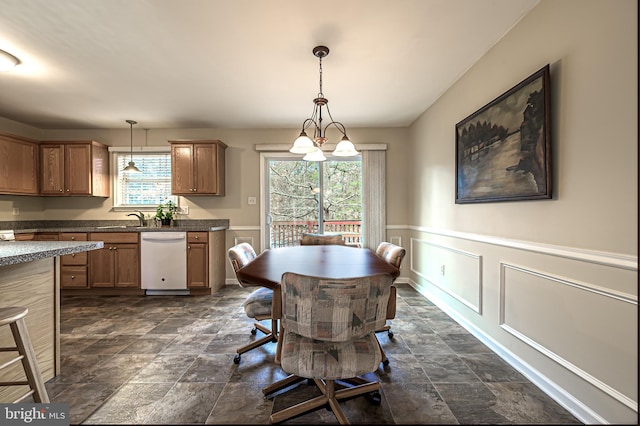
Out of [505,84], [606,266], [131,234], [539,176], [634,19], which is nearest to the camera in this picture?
[634,19]

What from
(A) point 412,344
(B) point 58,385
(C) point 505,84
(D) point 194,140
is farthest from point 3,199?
(C) point 505,84

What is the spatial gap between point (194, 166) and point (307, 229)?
6.21 ft

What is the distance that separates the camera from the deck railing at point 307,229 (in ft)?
14.4

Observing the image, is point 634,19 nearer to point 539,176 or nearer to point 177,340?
point 539,176

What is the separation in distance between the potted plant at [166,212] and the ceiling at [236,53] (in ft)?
4.33

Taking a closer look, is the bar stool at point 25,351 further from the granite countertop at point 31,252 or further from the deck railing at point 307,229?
the deck railing at point 307,229

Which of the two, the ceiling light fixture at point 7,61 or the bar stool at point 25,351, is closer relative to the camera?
the bar stool at point 25,351

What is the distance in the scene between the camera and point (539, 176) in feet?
5.58

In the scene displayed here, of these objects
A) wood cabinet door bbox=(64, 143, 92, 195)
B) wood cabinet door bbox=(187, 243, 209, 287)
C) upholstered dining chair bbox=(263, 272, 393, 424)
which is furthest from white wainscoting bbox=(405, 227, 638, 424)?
wood cabinet door bbox=(64, 143, 92, 195)

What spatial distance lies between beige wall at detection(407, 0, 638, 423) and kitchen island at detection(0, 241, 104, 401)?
2838 mm

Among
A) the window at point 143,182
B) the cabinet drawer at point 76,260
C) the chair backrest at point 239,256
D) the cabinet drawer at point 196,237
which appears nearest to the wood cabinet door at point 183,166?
the window at point 143,182

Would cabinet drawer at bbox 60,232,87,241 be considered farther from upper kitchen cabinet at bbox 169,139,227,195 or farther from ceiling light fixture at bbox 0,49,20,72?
ceiling light fixture at bbox 0,49,20,72

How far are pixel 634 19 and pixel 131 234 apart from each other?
4.78 metres

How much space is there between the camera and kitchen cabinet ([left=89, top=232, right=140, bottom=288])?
12.1 feet
